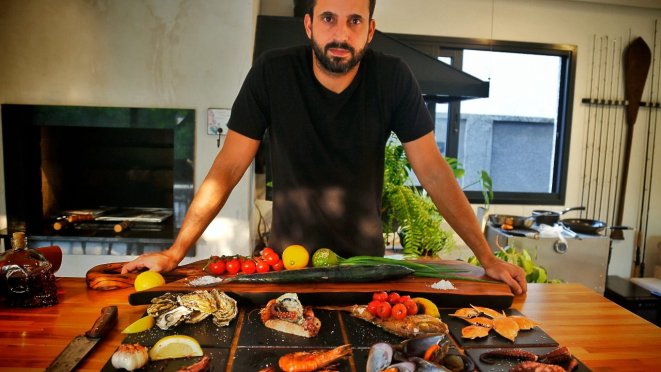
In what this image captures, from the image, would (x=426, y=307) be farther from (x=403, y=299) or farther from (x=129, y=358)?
(x=129, y=358)

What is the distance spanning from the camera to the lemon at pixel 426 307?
1.25 metres

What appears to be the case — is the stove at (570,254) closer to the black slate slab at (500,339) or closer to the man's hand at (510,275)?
the man's hand at (510,275)

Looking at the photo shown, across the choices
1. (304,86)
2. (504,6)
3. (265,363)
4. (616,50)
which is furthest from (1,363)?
(616,50)

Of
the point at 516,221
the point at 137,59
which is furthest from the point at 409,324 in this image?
the point at 516,221

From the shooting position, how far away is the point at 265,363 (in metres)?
0.99

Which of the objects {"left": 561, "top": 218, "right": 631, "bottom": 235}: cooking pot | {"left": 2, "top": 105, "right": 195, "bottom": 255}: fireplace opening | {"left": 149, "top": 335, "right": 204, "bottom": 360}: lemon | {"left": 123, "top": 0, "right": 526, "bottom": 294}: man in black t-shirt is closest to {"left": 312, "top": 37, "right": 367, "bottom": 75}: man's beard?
{"left": 123, "top": 0, "right": 526, "bottom": 294}: man in black t-shirt

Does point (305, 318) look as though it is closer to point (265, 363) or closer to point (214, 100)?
point (265, 363)

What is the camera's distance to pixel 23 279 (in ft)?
4.26

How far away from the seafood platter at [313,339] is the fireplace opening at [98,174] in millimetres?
2197

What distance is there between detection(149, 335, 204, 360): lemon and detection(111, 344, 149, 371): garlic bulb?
1.1 inches

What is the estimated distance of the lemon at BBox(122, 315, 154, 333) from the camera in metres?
1.11

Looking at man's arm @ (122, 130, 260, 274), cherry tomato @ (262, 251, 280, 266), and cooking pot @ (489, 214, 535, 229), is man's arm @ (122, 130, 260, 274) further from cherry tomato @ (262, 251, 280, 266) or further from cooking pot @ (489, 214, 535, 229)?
cooking pot @ (489, 214, 535, 229)

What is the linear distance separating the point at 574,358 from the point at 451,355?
290 millimetres

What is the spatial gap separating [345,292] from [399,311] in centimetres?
20
